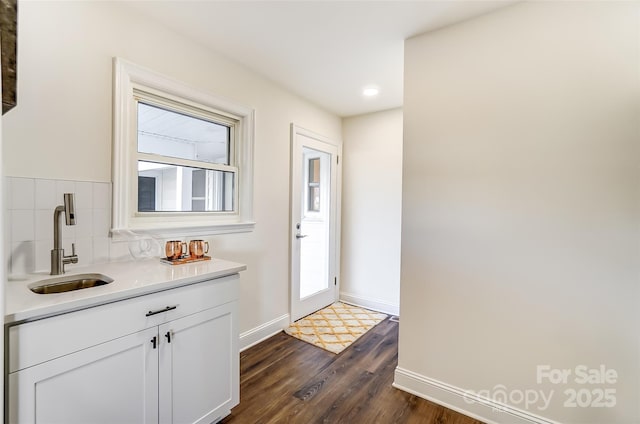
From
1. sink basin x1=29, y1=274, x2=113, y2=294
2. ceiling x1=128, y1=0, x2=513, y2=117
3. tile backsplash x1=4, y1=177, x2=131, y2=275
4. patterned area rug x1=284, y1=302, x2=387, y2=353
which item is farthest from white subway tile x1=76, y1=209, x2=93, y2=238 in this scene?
patterned area rug x1=284, y1=302, x2=387, y2=353

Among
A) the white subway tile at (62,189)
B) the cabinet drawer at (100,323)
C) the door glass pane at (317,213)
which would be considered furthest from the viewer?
the door glass pane at (317,213)

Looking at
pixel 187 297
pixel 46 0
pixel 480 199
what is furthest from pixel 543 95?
pixel 46 0

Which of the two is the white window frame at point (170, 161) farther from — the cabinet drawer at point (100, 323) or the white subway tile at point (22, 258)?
the cabinet drawer at point (100, 323)

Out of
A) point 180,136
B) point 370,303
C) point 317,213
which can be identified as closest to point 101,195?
point 180,136

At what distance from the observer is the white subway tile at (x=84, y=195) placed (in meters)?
1.63

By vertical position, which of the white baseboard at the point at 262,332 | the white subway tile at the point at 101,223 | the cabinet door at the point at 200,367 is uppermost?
the white subway tile at the point at 101,223

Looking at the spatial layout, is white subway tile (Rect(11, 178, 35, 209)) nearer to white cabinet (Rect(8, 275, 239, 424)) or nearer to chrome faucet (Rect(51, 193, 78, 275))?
chrome faucet (Rect(51, 193, 78, 275))

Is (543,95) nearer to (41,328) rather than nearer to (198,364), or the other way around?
(198,364)

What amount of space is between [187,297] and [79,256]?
684 millimetres

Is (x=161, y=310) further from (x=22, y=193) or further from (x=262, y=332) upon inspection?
(x=262, y=332)

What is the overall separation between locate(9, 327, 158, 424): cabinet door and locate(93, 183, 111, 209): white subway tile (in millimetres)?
823

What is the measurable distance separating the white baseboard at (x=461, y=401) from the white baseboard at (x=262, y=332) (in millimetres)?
1215

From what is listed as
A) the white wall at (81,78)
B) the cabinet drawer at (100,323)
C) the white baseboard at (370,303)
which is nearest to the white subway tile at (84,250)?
the white wall at (81,78)

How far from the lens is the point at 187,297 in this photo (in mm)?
1504
